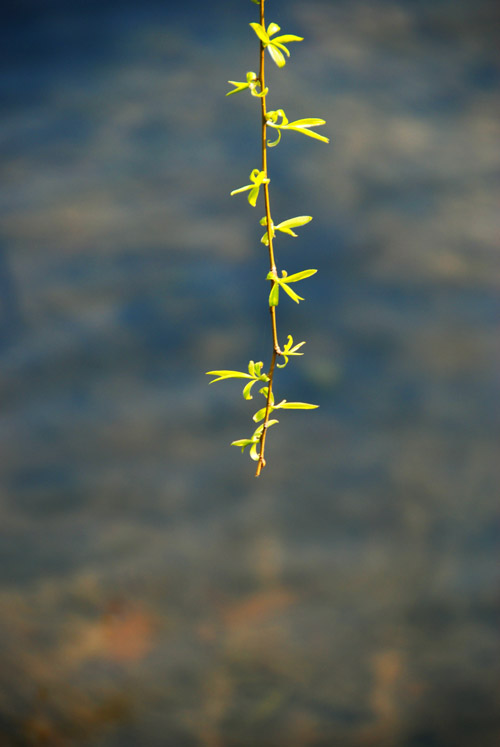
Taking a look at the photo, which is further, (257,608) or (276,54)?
(257,608)

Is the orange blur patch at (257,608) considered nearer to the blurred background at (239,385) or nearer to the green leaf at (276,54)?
the blurred background at (239,385)

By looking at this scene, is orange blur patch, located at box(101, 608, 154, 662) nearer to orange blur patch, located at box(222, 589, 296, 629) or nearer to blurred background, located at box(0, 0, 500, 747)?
blurred background, located at box(0, 0, 500, 747)

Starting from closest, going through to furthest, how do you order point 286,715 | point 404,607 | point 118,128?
point 286,715, point 404,607, point 118,128

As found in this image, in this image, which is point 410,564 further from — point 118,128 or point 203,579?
point 118,128

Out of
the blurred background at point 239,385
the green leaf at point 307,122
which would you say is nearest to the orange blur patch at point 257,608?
the blurred background at point 239,385

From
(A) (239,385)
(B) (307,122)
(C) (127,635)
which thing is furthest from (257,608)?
(B) (307,122)

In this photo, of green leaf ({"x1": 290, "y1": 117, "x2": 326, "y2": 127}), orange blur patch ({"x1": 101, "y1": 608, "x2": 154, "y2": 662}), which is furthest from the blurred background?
green leaf ({"x1": 290, "y1": 117, "x2": 326, "y2": 127})

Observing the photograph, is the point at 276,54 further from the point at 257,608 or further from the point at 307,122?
the point at 257,608

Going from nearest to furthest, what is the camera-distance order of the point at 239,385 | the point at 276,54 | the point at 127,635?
the point at 276,54 → the point at 127,635 → the point at 239,385

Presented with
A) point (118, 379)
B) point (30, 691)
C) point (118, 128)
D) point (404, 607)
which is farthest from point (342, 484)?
point (118, 128)
